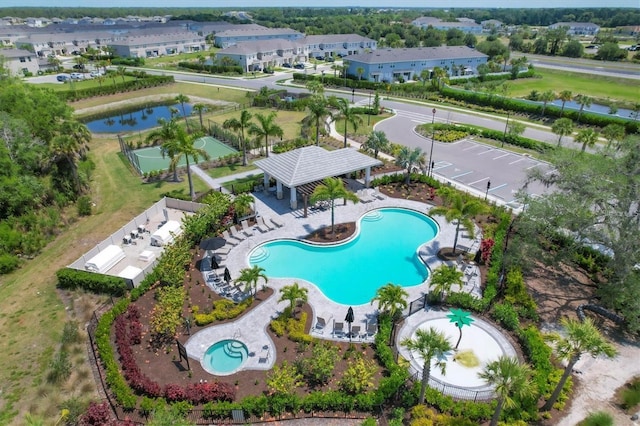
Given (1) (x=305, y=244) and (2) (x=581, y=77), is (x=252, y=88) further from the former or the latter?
(2) (x=581, y=77)

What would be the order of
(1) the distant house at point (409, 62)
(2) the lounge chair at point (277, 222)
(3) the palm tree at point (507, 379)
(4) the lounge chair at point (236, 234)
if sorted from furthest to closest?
(1) the distant house at point (409, 62)
(2) the lounge chair at point (277, 222)
(4) the lounge chair at point (236, 234)
(3) the palm tree at point (507, 379)

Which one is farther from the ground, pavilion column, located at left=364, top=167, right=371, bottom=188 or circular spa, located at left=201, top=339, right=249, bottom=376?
pavilion column, located at left=364, top=167, right=371, bottom=188

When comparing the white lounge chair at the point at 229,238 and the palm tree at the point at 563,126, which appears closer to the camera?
the white lounge chair at the point at 229,238

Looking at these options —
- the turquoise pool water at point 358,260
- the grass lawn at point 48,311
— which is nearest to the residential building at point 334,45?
the grass lawn at point 48,311

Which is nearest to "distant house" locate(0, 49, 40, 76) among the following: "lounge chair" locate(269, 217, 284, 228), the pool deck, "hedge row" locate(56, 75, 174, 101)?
"hedge row" locate(56, 75, 174, 101)

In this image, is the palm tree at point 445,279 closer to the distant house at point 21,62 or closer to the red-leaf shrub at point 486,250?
the red-leaf shrub at point 486,250

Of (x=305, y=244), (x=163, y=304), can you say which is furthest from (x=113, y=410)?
(x=305, y=244)

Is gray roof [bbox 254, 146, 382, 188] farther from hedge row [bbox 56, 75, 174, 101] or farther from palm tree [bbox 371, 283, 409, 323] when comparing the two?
hedge row [bbox 56, 75, 174, 101]

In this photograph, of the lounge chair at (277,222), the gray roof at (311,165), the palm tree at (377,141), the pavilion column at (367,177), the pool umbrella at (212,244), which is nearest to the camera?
the pool umbrella at (212,244)
